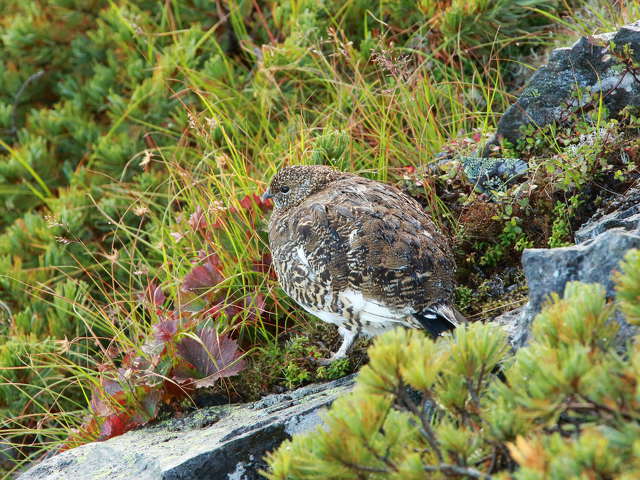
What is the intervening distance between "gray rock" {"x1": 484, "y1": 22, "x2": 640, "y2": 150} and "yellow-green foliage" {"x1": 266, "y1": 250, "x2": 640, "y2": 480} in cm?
218

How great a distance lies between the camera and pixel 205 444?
9.50ft

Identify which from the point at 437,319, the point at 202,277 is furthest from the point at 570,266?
the point at 202,277

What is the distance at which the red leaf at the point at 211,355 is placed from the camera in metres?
3.45

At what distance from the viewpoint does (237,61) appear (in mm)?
5699

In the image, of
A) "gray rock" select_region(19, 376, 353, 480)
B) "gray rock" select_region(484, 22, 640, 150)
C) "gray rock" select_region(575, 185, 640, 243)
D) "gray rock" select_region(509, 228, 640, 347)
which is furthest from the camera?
"gray rock" select_region(484, 22, 640, 150)

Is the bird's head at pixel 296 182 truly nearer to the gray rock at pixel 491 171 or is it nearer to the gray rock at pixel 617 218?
the gray rock at pixel 491 171

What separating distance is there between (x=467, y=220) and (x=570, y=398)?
2.06 metres

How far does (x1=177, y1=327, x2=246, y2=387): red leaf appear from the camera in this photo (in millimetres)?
3447

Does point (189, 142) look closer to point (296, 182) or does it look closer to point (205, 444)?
point (296, 182)

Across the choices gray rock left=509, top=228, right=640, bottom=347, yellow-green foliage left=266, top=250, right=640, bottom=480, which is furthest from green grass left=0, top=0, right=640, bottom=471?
yellow-green foliage left=266, top=250, right=640, bottom=480

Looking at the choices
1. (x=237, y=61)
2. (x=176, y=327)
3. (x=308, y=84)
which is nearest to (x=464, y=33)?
(x=308, y=84)

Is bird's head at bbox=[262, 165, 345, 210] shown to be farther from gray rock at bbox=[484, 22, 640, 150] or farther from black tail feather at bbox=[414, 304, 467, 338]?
black tail feather at bbox=[414, 304, 467, 338]

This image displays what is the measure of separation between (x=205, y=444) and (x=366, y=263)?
920 mm

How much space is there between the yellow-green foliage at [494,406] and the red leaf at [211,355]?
5.10 ft
